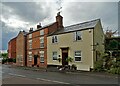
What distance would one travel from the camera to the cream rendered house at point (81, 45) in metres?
25.8

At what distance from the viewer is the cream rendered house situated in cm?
2581

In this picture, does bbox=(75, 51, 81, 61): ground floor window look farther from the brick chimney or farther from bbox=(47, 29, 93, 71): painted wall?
the brick chimney

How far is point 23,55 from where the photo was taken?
43.4m

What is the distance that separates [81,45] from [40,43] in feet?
37.6

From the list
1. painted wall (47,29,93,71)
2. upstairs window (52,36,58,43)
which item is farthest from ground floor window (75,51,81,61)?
upstairs window (52,36,58,43)

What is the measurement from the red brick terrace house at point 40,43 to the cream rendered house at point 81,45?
2.73 metres

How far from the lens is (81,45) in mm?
27188

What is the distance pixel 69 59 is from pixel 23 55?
1850 centimetres

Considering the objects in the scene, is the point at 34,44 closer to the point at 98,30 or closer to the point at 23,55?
the point at 23,55

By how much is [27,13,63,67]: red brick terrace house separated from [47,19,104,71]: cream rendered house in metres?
2.73

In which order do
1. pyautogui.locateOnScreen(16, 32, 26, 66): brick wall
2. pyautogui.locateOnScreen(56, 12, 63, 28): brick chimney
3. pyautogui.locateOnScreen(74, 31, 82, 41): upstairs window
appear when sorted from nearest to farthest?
pyautogui.locateOnScreen(74, 31, 82, 41): upstairs window < pyautogui.locateOnScreen(56, 12, 63, 28): brick chimney < pyautogui.locateOnScreen(16, 32, 26, 66): brick wall

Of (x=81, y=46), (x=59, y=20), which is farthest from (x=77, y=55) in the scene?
(x=59, y=20)

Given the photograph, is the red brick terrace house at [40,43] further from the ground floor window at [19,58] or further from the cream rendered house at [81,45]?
the ground floor window at [19,58]

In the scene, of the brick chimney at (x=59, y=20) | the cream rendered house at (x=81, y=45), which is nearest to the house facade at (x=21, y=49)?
the brick chimney at (x=59, y=20)
